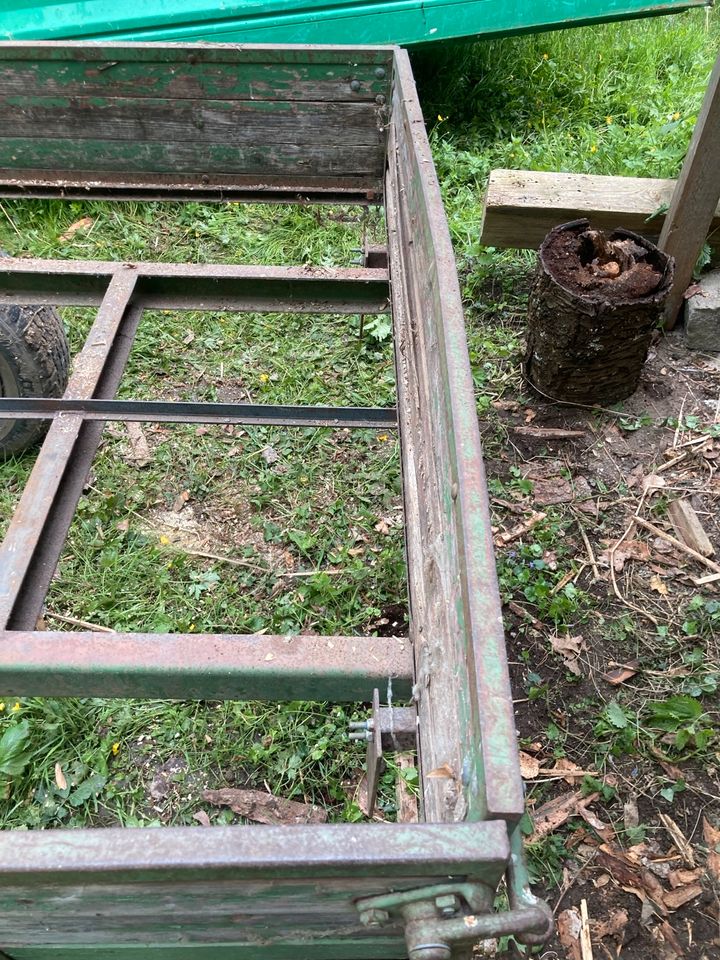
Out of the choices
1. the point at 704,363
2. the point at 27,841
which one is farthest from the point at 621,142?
the point at 27,841

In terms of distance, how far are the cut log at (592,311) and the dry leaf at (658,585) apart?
940 mm

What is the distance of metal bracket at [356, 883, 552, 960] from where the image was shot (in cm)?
80

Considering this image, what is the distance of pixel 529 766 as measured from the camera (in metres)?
2.26

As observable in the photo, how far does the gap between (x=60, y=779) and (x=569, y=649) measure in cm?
175

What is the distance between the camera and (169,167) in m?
2.83

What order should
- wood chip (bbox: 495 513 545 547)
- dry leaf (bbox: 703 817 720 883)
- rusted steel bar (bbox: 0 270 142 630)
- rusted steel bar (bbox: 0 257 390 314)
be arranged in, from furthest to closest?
wood chip (bbox: 495 513 545 547) < rusted steel bar (bbox: 0 257 390 314) < dry leaf (bbox: 703 817 720 883) < rusted steel bar (bbox: 0 270 142 630)

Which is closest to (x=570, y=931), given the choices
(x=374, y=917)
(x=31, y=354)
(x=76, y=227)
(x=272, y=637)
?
(x=272, y=637)

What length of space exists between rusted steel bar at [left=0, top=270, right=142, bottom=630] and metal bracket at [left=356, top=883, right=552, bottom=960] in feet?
3.37

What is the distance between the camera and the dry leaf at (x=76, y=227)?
4.33 metres

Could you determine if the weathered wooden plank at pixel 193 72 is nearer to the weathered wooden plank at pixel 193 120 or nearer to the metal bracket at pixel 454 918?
the weathered wooden plank at pixel 193 120

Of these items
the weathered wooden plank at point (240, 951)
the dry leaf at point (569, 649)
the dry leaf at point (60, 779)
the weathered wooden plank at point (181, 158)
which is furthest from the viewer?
the weathered wooden plank at point (181, 158)

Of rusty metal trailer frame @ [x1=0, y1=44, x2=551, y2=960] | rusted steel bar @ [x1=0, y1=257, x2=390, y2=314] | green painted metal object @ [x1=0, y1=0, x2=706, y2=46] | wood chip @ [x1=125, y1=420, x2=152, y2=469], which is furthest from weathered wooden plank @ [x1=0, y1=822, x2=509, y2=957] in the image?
green painted metal object @ [x1=0, y1=0, x2=706, y2=46]

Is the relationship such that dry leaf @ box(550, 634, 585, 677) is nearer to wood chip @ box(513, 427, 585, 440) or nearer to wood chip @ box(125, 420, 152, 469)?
wood chip @ box(513, 427, 585, 440)

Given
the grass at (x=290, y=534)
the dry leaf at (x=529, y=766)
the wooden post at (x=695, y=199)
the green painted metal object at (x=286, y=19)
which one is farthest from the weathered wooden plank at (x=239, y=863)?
the green painted metal object at (x=286, y=19)
